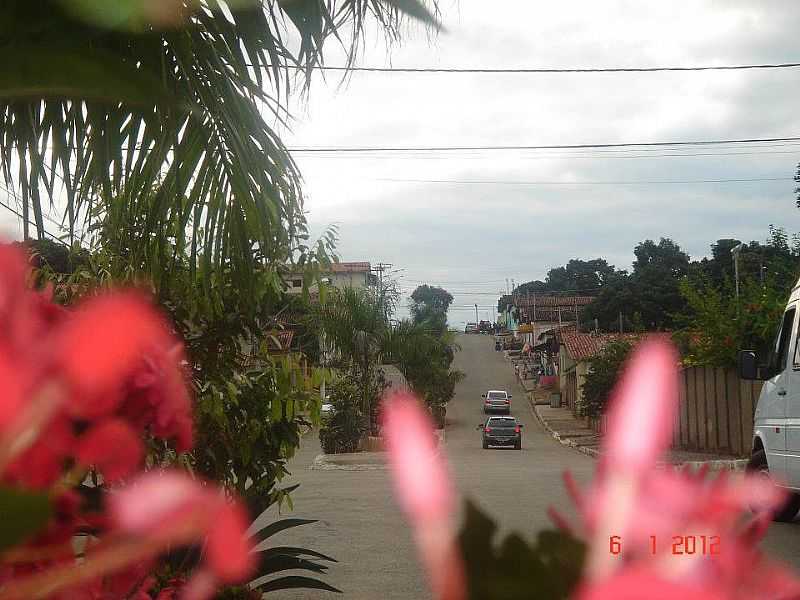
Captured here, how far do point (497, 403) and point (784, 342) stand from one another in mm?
30194

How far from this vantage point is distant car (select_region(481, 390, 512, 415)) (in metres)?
35.3

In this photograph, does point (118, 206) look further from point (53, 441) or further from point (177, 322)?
point (53, 441)

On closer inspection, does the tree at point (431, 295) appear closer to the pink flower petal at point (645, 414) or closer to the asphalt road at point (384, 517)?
the asphalt road at point (384, 517)

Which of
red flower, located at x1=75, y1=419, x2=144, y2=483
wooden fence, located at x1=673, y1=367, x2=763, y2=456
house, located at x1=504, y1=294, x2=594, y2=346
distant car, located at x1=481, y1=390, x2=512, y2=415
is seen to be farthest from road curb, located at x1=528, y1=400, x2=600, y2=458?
red flower, located at x1=75, y1=419, x2=144, y2=483

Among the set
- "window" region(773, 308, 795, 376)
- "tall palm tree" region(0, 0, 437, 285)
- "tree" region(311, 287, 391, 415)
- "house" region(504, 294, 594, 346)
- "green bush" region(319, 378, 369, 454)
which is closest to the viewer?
"tall palm tree" region(0, 0, 437, 285)

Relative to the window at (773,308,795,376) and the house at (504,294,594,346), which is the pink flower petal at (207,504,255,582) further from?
the house at (504,294,594,346)

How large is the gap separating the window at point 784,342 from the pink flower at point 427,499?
607cm

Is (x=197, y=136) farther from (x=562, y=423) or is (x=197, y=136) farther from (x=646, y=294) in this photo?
(x=562, y=423)

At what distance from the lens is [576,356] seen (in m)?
25.5

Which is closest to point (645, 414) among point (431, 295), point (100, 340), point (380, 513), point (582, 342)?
point (100, 340)

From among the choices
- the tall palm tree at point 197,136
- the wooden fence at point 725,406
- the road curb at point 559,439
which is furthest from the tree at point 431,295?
the wooden fence at point 725,406

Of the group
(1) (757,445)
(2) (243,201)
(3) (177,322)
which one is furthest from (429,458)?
(1) (757,445)

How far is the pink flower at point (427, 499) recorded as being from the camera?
20 cm

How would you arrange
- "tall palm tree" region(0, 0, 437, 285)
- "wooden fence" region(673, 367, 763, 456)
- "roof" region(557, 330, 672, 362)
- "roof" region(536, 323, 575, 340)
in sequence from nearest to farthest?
"tall palm tree" region(0, 0, 437, 285) → "wooden fence" region(673, 367, 763, 456) → "roof" region(557, 330, 672, 362) → "roof" region(536, 323, 575, 340)
